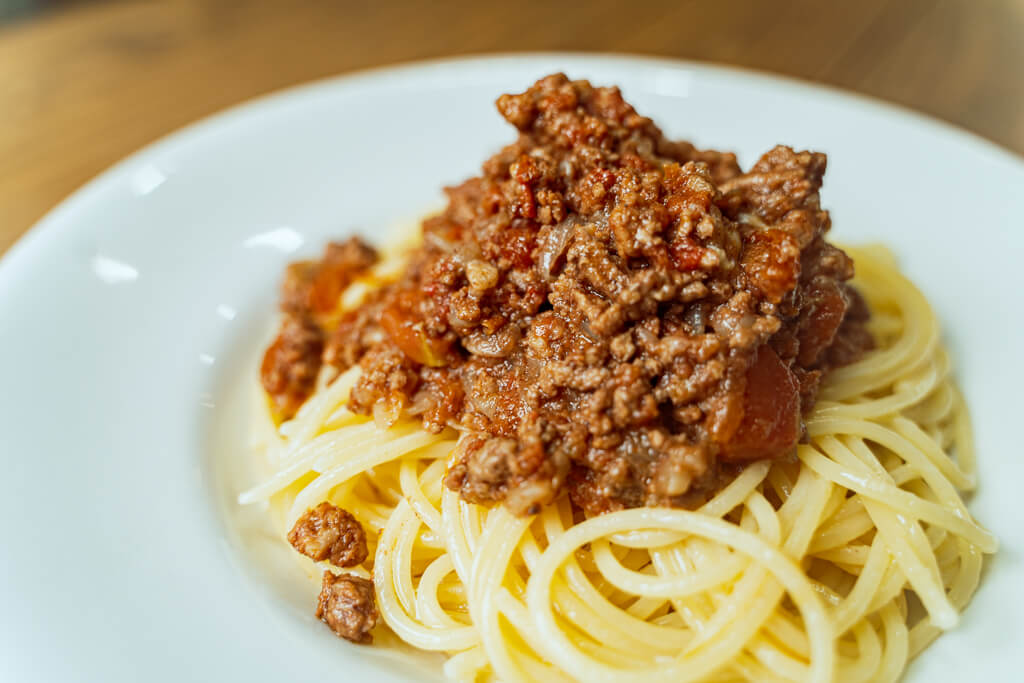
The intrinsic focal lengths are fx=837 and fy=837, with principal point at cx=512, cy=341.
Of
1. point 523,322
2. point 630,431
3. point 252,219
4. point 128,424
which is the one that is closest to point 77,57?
point 252,219

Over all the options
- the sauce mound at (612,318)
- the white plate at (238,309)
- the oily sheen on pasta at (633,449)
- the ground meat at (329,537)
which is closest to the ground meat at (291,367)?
the white plate at (238,309)

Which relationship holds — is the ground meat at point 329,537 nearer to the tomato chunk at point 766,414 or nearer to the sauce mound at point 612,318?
the sauce mound at point 612,318

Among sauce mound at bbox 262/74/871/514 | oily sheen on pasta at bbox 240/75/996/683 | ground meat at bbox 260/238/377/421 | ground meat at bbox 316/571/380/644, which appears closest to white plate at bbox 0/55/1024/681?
ground meat at bbox 316/571/380/644

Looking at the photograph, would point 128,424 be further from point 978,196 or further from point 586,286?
point 978,196

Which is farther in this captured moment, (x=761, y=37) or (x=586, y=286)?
(x=761, y=37)

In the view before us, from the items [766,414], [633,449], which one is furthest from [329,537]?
[766,414]
